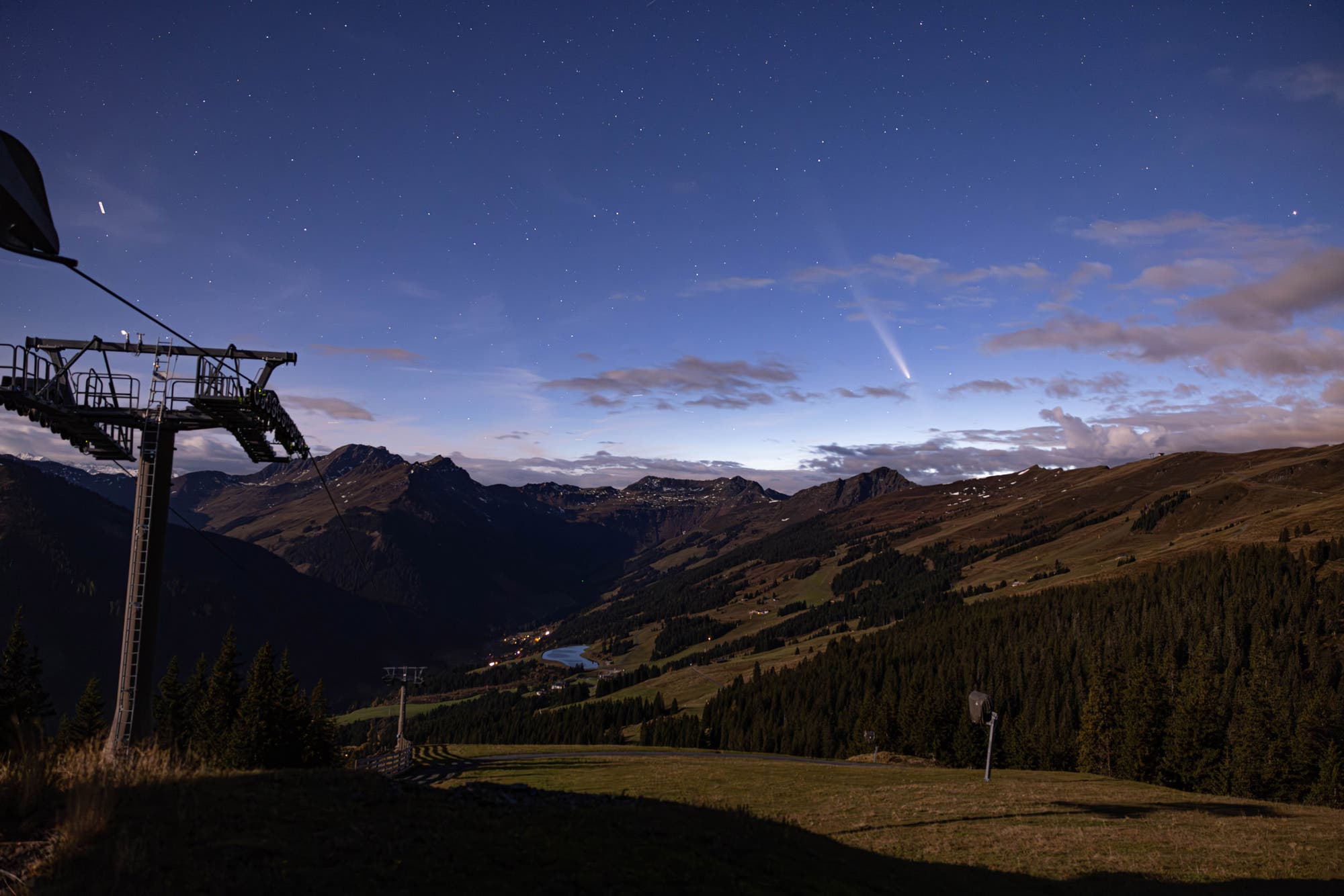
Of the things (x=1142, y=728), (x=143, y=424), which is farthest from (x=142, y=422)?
(x=1142, y=728)

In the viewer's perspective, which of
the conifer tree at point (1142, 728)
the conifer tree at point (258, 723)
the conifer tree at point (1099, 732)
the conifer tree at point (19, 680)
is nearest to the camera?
the conifer tree at point (258, 723)

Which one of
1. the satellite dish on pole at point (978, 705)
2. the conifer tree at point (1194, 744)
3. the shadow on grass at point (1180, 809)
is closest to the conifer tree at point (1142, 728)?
the conifer tree at point (1194, 744)

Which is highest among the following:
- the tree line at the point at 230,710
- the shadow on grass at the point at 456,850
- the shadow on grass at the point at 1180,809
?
the shadow on grass at the point at 456,850

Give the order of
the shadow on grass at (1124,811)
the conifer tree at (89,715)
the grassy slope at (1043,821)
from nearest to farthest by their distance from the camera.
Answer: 1. the grassy slope at (1043,821)
2. the shadow on grass at (1124,811)
3. the conifer tree at (89,715)

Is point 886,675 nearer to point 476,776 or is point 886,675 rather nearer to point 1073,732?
point 1073,732

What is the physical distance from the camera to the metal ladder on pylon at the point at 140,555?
860 inches

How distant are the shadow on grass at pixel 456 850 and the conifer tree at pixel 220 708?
48.7 meters

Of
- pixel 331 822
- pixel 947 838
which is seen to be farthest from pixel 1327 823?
pixel 331 822

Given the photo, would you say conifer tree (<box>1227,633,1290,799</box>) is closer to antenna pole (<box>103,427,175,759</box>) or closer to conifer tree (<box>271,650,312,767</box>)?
conifer tree (<box>271,650,312,767</box>)

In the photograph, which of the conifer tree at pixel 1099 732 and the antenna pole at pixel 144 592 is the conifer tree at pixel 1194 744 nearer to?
the conifer tree at pixel 1099 732

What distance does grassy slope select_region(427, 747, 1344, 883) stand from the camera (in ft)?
65.7

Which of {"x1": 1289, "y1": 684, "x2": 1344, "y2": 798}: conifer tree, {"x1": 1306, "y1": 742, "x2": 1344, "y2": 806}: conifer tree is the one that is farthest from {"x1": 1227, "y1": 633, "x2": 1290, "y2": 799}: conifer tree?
{"x1": 1306, "y1": 742, "x2": 1344, "y2": 806}: conifer tree

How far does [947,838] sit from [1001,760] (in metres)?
92.8

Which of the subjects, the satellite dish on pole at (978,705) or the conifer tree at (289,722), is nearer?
the satellite dish on pole at (978,705)
